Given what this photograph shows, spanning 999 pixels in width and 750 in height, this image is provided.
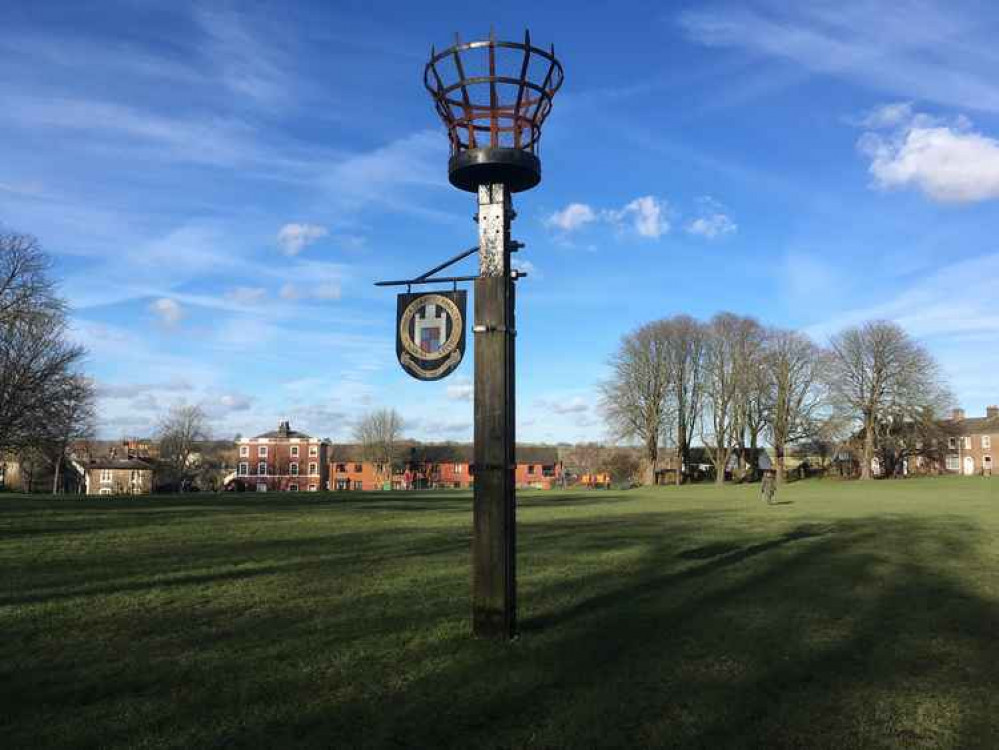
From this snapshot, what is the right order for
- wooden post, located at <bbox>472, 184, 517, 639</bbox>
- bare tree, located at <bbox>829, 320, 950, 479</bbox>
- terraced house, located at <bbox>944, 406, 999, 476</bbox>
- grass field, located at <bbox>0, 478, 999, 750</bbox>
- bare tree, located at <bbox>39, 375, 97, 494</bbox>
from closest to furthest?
grass field, located at <bbox>0, 478, 999, 750</bbox>, wooden post, located at <bbox>472, 184, 517, 639</bbox>, bare tree, located at <bbox>39, 375, 97, 494</bbox>, bare tree, located at <bbox>829, 320, 950, 479</bbox>, terraced house, located at <bbox>944, 406, 999, 476</bbox>

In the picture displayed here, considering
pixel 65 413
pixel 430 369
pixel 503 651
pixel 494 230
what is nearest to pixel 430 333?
pixel 430 369

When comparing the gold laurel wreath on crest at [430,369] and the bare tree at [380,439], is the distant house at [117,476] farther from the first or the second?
the gold laurel wreath on crest at [430,369]

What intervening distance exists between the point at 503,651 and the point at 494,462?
5.67 feet

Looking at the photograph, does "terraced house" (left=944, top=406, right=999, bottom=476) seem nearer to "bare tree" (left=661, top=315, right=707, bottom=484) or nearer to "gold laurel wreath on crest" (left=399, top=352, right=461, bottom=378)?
"bare tree" (left=661, top=315, right=707, bottom=484)

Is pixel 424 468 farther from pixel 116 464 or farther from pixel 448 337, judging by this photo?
pixel 448 337

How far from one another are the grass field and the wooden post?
392mm

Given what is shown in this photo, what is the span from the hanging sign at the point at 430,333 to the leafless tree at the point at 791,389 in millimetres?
64085

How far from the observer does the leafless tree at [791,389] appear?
67.4 m

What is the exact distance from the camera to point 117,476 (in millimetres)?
106562

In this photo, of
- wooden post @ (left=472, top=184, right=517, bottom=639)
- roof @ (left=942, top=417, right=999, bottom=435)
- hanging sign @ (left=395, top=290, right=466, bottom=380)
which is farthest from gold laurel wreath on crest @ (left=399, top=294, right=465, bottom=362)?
roof @ (left=942, top=417, right=999, bottom=435)

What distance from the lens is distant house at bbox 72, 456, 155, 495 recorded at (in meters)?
106

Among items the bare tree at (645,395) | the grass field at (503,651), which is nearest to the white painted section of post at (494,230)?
the grass field at (503,651)

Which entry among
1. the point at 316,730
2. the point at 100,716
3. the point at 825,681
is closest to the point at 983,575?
the point at 825,681

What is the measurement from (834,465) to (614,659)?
85676 millimetres
